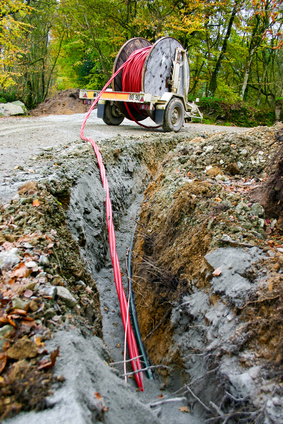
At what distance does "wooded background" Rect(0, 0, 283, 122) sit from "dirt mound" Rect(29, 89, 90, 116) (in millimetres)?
1192

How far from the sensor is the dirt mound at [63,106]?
50.5 feet

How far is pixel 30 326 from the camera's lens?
6.31 feet

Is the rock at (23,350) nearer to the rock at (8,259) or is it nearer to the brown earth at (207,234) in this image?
the rock at (8,259)

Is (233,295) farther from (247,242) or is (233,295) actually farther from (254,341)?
(247,242)

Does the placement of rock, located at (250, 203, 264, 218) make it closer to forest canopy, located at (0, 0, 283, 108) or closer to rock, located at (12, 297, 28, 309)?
rock, located at (12, 297, 28, 309)

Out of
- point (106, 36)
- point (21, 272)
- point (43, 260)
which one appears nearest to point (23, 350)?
point (21, 272)

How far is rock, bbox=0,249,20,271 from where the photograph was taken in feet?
8.02

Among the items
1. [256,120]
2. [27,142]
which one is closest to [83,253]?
[27,142]

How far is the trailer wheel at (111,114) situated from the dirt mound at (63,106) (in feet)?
20.4

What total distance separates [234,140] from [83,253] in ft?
11.1

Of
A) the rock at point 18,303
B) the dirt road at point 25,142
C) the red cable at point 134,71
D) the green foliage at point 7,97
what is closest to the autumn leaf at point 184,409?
the rock at point 18,303

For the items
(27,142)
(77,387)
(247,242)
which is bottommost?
(77,387)

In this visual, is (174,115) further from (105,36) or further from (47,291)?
(105,36)

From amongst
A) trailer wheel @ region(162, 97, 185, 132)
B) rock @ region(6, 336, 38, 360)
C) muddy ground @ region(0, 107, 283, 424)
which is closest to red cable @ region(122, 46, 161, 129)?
trailer wheel @ region(162, 97, 185, 132)
